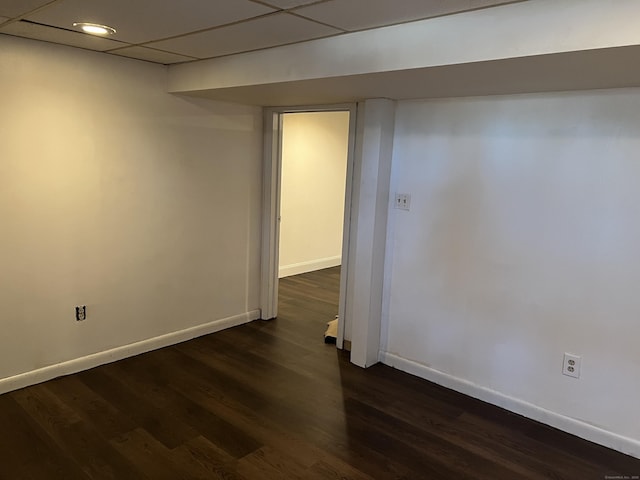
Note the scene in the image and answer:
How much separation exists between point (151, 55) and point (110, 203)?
101 cm

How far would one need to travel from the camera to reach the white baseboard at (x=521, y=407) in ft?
8.45

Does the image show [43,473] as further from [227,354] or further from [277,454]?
[227,354]

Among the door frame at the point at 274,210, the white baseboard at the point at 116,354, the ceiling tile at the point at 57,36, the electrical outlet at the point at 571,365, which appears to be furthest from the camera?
the door frame at the point at 274,210

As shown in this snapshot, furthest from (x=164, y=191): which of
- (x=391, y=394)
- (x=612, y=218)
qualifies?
(x=612, y=218)

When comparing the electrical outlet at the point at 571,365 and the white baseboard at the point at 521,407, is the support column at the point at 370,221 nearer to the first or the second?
the white baseboard at the point at 521,407

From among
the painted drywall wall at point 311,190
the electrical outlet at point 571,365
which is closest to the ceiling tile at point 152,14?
the electrical outlet at point 571,365

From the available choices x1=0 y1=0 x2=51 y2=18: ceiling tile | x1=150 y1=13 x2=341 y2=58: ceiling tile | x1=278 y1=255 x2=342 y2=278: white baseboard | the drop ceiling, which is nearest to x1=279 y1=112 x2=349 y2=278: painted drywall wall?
x1=278 y1=255 x2=342 y2=278: white baseboard

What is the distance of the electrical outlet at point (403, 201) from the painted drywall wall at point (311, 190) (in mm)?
2662

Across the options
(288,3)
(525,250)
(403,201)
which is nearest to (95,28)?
(288,3)

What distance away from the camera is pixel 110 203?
3.25 meters

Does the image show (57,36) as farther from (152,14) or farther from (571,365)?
(571,365)

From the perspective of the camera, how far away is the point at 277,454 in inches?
96.0

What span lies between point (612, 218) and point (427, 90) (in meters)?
1.20

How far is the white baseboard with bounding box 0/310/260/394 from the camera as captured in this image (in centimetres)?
297
